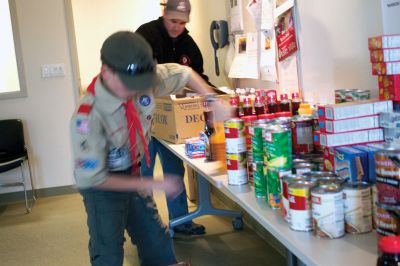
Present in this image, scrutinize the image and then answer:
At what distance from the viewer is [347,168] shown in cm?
137

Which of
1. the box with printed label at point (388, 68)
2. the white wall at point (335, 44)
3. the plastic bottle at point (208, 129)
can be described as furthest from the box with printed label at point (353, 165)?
the plastic bottle at point (208, 129)

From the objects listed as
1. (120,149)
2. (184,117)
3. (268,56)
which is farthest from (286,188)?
(268,56)

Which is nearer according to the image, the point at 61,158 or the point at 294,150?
the point at 294,150

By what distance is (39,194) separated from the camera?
16.5 ft

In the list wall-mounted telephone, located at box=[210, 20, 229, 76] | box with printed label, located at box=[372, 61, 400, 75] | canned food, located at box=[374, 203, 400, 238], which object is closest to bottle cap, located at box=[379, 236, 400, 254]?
canned food, located at box=[374, 203, 400, 238]

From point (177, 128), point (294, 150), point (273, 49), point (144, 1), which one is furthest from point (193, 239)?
point (144, 1)

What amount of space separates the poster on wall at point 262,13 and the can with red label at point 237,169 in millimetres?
1198

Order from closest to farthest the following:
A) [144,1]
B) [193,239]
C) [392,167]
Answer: [392,167] < [193,239] < [144,1]

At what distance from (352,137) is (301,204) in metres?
0.30

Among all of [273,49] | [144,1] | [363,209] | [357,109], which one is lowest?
[363,209]

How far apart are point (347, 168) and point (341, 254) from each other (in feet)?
0.88

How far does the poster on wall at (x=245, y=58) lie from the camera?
312 cm

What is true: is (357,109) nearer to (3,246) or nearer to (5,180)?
(3,246)

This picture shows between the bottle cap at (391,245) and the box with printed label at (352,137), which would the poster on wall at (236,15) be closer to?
the box with printed label at (352,137)
